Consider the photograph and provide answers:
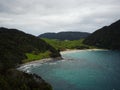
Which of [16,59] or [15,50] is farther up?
[15,50]

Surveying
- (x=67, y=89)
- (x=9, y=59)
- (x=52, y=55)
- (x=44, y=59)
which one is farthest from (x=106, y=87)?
(x=52, y=55)

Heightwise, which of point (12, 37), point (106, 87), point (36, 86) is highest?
point (12, 37)

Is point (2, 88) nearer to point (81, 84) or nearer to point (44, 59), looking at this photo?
point (81, 84)

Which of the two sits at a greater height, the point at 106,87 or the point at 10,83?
the point at 10,83

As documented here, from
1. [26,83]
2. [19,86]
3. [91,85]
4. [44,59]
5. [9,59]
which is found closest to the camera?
[19,86]

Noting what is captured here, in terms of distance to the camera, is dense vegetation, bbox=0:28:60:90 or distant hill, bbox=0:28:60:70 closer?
dense vegetation, bbox=0:28:60:90

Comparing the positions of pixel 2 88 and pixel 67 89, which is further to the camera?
pixel 67 89

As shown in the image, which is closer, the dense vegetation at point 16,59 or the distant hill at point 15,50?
the dense vegetation at point 16,59

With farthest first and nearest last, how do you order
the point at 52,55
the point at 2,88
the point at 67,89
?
the point at 52,55 < the point at 67,89 < the point at 2,88

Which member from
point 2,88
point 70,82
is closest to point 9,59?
point 70,82

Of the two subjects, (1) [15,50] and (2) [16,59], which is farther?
(1) [15,50]
